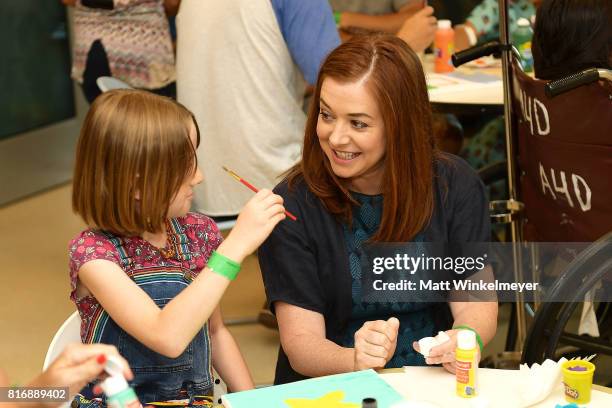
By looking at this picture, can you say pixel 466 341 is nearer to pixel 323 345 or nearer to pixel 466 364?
pixel 466 364

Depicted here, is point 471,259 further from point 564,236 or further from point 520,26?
point 520,26

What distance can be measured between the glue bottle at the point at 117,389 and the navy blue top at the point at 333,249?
703mm

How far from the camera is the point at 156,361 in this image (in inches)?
75.2

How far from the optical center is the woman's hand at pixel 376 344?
71.2 inches

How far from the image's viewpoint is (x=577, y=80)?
7.31 feet

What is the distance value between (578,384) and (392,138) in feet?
2.18

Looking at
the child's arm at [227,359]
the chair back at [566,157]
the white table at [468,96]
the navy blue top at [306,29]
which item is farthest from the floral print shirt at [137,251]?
the white table at [468,96]

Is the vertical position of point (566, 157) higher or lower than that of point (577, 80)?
lower

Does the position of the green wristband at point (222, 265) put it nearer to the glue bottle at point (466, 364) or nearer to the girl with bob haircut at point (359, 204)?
the girl with bob haircut at point (359, 204)

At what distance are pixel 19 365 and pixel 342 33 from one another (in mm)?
1920

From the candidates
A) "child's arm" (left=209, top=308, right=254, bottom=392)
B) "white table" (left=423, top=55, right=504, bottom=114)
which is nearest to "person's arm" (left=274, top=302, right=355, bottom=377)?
"child's arm" (left=209, top=308, right=254, bottom=392)

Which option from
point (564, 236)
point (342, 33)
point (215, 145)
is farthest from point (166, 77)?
point (564, 236)

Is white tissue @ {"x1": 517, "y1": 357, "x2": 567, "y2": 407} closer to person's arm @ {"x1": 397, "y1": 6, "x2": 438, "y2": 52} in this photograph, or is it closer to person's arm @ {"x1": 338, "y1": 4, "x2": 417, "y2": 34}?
person's arm @ {"x1": 397, "y1": 6, "x2": 438, "y2": 52}

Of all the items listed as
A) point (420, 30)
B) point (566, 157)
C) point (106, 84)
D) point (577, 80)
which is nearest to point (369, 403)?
point (577, 80)
